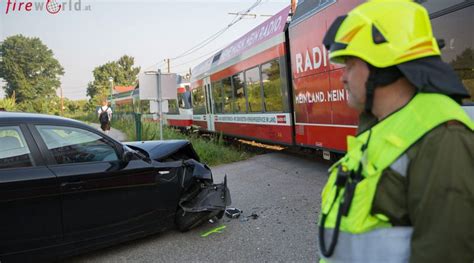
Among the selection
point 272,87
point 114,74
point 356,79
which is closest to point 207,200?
point 356,79

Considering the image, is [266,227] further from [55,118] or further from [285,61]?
[285,61]

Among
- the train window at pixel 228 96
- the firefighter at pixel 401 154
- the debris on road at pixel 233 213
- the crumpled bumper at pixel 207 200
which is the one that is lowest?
the debris on road at pixel 233 213

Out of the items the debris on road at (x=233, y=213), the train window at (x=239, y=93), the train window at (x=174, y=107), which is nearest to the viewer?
the debris on road at (x=233, y=213)

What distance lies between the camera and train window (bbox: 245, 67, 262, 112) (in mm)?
9312

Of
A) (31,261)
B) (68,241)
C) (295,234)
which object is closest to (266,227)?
(295,234)

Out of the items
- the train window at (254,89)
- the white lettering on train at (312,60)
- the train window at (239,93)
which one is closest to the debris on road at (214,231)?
the white lettering on train at (312,60)

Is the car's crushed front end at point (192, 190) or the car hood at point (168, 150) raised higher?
the car hood at point (168, 150)

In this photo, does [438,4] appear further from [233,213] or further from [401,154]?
[401,154]

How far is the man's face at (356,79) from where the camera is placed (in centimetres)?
118

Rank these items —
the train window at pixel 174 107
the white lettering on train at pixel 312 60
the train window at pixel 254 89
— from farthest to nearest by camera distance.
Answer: the train window at pixel 174 107, the train window at pixel 254 89, the white lettering on train at pixel 312 60

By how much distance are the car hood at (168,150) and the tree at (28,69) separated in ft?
246

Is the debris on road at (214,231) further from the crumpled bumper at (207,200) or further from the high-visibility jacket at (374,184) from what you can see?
the high-visibility jacket at (374,184)

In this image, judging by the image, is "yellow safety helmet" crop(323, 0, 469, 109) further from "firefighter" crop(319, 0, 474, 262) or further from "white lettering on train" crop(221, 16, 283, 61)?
"white lettering on train" crop(221, 16, 283, 61)

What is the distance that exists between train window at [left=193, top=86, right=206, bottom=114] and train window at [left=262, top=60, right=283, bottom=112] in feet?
20.7
